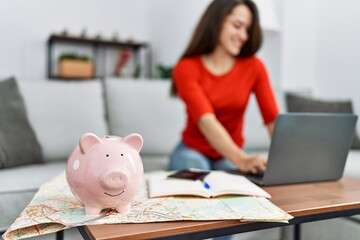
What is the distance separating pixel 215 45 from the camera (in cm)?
137

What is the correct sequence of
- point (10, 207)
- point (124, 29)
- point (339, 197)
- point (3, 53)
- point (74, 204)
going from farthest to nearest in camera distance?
point (124, 29) → point (3, 53) → point (10, 207) → point (339, 197) → point (74, 204)

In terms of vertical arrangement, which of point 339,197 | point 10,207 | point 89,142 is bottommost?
point 10,207

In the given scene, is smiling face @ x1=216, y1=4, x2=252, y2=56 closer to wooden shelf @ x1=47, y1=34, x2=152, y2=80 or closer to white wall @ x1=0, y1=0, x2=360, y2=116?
white wall @ x1=0, y1=0, x2=360, y2=116

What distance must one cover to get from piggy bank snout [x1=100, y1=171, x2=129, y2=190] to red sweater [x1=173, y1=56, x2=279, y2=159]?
0.74 metres

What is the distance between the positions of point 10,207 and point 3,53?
3.30 meters

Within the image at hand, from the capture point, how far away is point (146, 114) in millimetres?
1799

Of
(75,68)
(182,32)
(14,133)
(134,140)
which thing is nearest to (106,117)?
(14,133)

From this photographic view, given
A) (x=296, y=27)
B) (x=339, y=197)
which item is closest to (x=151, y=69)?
(x=296, y=27)

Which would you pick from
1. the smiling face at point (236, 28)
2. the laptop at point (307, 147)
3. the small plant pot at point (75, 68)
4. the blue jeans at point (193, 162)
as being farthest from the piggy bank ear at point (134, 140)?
the small plant pot at point (75, 68)

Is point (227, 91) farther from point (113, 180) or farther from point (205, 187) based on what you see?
point (113, 180)

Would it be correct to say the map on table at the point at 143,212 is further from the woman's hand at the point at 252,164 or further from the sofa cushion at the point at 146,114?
the sofa cushion at the point at 146,114

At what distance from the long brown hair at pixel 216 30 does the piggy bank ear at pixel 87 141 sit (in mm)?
852

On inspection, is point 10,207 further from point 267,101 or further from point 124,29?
point 124,29

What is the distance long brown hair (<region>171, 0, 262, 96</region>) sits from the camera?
1.32m
